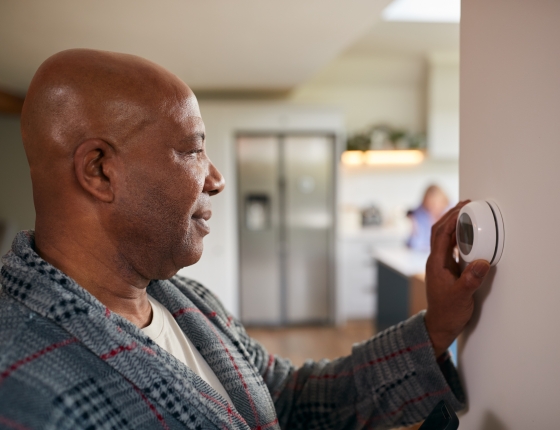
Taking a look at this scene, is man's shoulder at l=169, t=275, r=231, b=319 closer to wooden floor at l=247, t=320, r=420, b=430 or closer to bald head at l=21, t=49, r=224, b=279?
bald head at l=21, t=49, r=224, b=279

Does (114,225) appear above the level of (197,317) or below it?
above

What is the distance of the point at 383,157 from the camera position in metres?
5.14

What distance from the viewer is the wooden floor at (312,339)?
373 centimetres

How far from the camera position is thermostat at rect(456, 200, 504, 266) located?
79 cm

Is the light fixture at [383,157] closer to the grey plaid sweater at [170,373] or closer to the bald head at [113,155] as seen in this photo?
the grey plaid sweater at [170,373]

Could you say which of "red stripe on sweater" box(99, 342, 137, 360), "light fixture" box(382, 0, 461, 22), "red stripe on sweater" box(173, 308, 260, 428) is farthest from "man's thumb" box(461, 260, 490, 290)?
"light fixture" box(382, 0, 461, 22)

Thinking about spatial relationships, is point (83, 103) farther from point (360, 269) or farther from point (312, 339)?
point (360, 269)

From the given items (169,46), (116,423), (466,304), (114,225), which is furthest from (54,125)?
(169,46)

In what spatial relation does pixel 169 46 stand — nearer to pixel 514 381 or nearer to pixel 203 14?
pixel 203 14

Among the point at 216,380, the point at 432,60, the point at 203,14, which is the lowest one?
the point at 216,380

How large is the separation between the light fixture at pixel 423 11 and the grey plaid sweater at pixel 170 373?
8.93 feet

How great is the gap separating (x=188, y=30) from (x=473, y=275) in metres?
1.56

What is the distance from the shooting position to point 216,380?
88 centimetres

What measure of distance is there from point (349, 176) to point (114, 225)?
4663 mm
